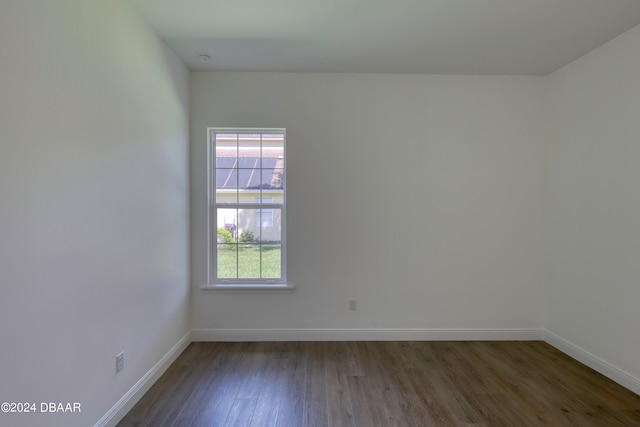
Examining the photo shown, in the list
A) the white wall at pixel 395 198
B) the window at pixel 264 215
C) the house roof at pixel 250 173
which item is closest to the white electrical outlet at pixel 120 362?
the white wall at pixel 395 198

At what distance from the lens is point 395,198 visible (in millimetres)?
2941

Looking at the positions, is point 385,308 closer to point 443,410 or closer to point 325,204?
point 443,410

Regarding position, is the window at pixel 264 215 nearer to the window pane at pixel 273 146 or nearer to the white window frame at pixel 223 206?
the white window frame at pixel 223 206

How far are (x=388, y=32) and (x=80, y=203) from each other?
2400mm

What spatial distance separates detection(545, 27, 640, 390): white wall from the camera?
2182 millimetres

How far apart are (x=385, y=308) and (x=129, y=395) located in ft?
7.44

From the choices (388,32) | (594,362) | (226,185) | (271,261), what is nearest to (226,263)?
(271,261)

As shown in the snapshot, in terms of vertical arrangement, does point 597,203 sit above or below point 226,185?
below

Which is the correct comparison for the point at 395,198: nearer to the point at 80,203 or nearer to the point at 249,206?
the point at 249,206

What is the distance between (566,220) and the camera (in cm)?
273

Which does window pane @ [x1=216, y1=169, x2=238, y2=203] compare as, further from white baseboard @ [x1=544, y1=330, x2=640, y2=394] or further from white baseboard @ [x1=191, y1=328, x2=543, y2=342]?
white baseboard @ [x1=544, y1=330, x2=640, y2=394]

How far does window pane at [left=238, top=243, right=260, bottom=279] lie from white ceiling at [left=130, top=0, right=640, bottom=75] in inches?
72.4

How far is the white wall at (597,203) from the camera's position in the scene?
7.16ft

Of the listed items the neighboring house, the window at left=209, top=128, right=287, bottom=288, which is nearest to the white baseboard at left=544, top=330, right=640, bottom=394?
the window at left=209, top=128, right=287, bottom=288
